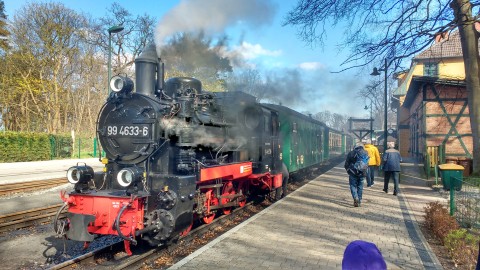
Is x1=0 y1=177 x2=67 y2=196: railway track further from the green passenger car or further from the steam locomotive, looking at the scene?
the green passenger car

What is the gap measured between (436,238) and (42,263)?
6652 millimetres

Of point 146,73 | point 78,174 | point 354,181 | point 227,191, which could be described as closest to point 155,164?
point 78,174

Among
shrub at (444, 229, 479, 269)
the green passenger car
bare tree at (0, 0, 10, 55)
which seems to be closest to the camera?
shrub at (444, 229, 479, 269)

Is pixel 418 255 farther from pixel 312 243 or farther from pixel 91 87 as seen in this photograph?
pixel 91 87

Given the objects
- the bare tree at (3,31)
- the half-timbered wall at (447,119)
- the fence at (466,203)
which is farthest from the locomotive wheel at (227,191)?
the bare tree at (3,31)

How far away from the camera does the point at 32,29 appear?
82.9ft

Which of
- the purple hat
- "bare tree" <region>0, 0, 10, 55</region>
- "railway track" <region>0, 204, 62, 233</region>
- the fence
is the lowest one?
"railway track" <region>0, 204, 62, 233</region>

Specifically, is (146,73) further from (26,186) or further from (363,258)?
(26,186)

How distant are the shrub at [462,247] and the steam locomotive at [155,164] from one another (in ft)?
13.2

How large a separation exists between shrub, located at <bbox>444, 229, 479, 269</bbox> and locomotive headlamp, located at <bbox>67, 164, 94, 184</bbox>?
573 cm

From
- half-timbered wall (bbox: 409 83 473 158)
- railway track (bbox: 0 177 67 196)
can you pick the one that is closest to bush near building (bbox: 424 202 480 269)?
half-timbered wall (bbox: 409 83 473 158)

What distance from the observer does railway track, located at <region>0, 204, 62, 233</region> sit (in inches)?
297

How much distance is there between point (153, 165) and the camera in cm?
600

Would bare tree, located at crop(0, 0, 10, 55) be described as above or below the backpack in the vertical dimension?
above
